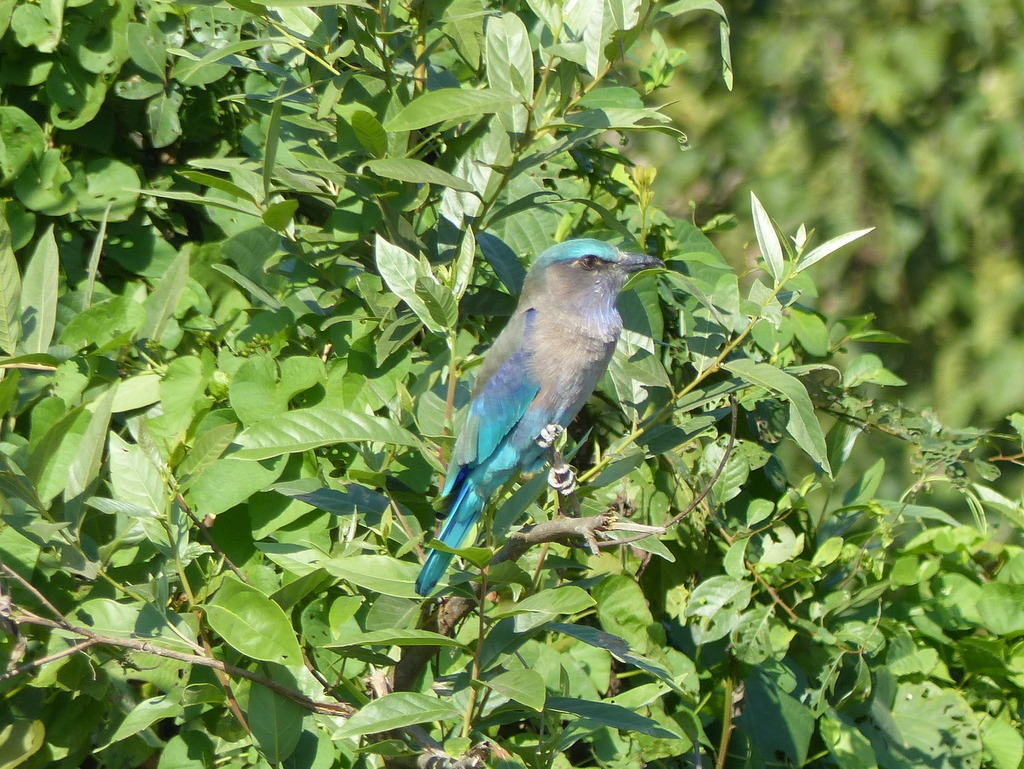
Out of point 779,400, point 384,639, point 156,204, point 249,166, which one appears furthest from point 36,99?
point 779,400

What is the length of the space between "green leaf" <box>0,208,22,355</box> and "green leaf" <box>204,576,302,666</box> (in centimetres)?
73

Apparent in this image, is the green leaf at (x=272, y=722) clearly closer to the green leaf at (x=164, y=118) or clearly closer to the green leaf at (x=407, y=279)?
the green leaf at (x=407, y=279)

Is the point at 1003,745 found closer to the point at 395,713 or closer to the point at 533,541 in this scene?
the point at 533,541

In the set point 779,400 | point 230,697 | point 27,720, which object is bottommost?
point 27,720

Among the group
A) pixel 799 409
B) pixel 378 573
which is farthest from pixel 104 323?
pixel 799 409

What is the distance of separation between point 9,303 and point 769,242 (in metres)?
1.53

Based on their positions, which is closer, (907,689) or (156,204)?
(156,204)

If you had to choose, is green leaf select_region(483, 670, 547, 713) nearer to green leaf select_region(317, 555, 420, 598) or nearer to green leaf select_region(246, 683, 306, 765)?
green leaf select_region(317, 555, 420, 598)

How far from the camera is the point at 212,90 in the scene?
9.35 ft

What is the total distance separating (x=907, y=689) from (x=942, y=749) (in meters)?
0.18

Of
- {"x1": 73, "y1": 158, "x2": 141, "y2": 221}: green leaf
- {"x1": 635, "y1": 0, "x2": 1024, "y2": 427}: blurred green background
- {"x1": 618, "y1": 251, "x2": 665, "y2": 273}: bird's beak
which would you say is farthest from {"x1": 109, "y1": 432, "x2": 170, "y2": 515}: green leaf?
{"x1": 635, "y1": 0, "x2": 1024, "y2": 427}: blurred green background

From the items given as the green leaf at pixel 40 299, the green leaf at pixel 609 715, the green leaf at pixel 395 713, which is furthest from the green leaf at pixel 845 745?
the green leaf at pixel 40 299

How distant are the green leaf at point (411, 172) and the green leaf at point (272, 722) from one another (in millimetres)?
980

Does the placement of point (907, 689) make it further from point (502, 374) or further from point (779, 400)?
point (502, 374)
